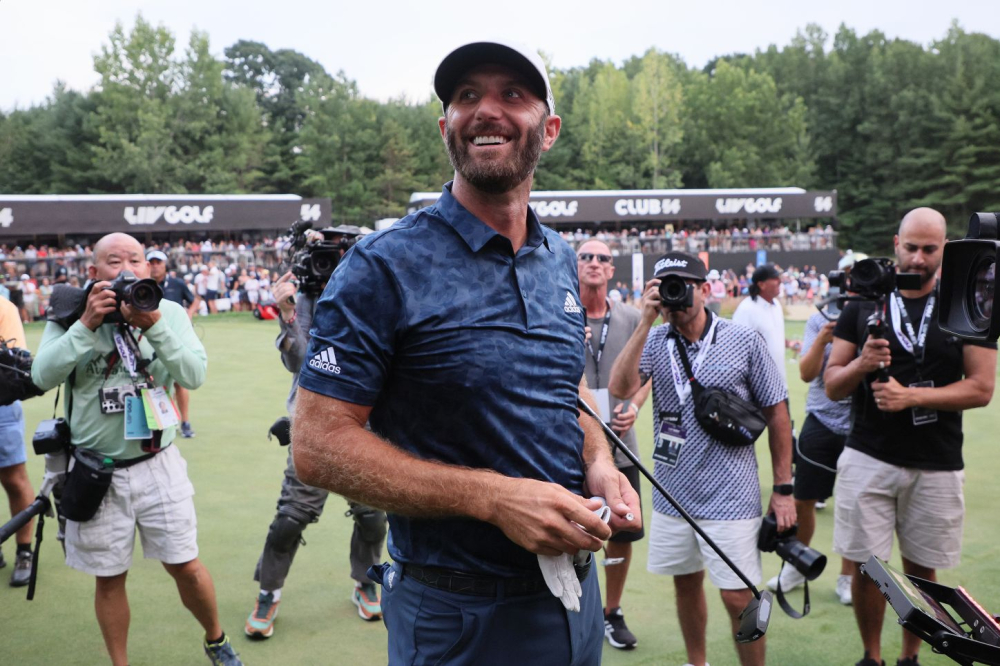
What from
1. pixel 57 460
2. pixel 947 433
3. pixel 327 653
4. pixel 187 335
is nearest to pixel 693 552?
pixel 947 433

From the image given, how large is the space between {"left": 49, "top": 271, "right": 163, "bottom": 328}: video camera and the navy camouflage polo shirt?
2153 mm

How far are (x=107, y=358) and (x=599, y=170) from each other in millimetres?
56106

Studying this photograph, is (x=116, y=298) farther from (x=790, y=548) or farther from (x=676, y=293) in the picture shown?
(x=790, y=548)

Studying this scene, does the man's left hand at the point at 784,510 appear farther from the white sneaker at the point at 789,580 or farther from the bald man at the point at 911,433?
the white sneaker at the point at 789,580

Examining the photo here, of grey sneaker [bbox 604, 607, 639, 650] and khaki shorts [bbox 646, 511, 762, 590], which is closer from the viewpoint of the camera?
khaki shorts [bbox 646, 511, 762, 590]

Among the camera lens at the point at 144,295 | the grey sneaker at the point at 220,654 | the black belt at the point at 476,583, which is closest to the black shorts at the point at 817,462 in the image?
the grey sneaker at the point at 220,654

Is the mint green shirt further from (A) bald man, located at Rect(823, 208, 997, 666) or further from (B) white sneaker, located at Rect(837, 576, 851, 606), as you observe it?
(B) white sneaker, located at Rect(837, 576, 851, 606)

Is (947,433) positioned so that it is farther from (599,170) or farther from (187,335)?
(599,170)

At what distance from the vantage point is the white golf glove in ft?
6.19

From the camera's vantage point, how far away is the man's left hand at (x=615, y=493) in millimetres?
1975

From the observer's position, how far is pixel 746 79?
67.1 metres

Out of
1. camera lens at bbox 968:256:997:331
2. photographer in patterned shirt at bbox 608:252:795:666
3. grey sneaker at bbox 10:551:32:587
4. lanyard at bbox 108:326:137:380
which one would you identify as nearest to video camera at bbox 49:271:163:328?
lanyard at bbox 108:326:137:380

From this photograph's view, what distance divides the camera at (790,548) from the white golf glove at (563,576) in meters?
2.02

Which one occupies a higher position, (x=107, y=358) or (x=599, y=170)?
(x=599, y=170)
